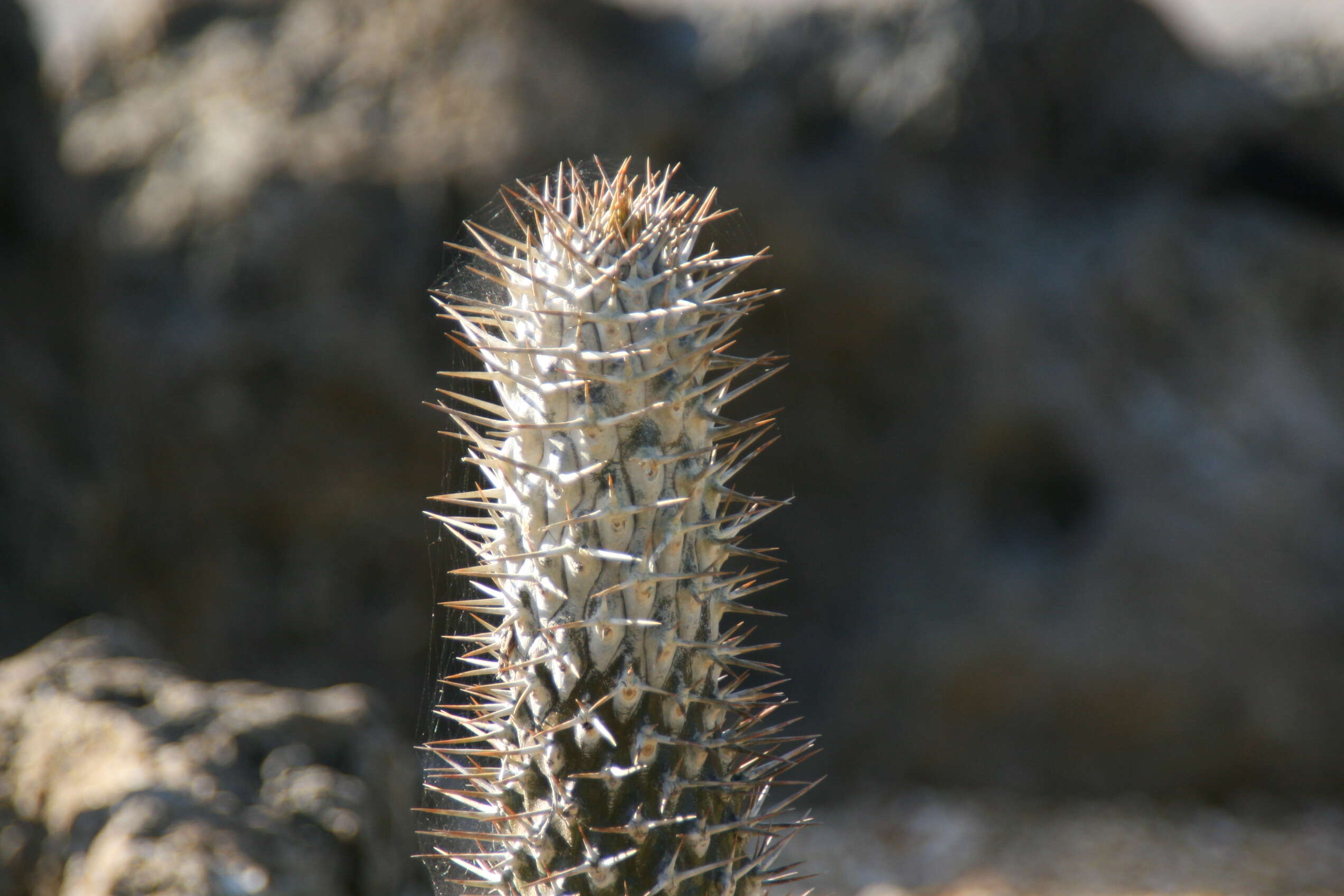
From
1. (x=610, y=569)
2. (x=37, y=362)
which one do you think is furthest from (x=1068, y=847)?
(x=37, y=362)

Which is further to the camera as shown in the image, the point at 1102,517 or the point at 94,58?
the point at 94,58

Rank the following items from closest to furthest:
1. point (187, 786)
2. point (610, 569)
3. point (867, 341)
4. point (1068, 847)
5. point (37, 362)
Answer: point (610, 569) < point (187, 786) < point (37, 362) < point (1068, 847) < point (867, 341)

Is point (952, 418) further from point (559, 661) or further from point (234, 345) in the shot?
point (559, 661)

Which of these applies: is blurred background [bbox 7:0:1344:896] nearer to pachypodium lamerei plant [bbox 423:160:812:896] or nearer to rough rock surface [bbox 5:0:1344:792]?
rough rock surface [bbox 5:0:1344:792]

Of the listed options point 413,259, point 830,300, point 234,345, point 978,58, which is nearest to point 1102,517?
point 830,300

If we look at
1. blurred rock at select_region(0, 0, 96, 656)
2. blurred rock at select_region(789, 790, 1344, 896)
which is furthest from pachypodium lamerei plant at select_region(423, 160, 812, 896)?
blurred rock at select_region(0, 0, 96, 656)

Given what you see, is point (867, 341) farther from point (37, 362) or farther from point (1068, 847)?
point (37, 362)

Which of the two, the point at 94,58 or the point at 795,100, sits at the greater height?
the point at 94,58
